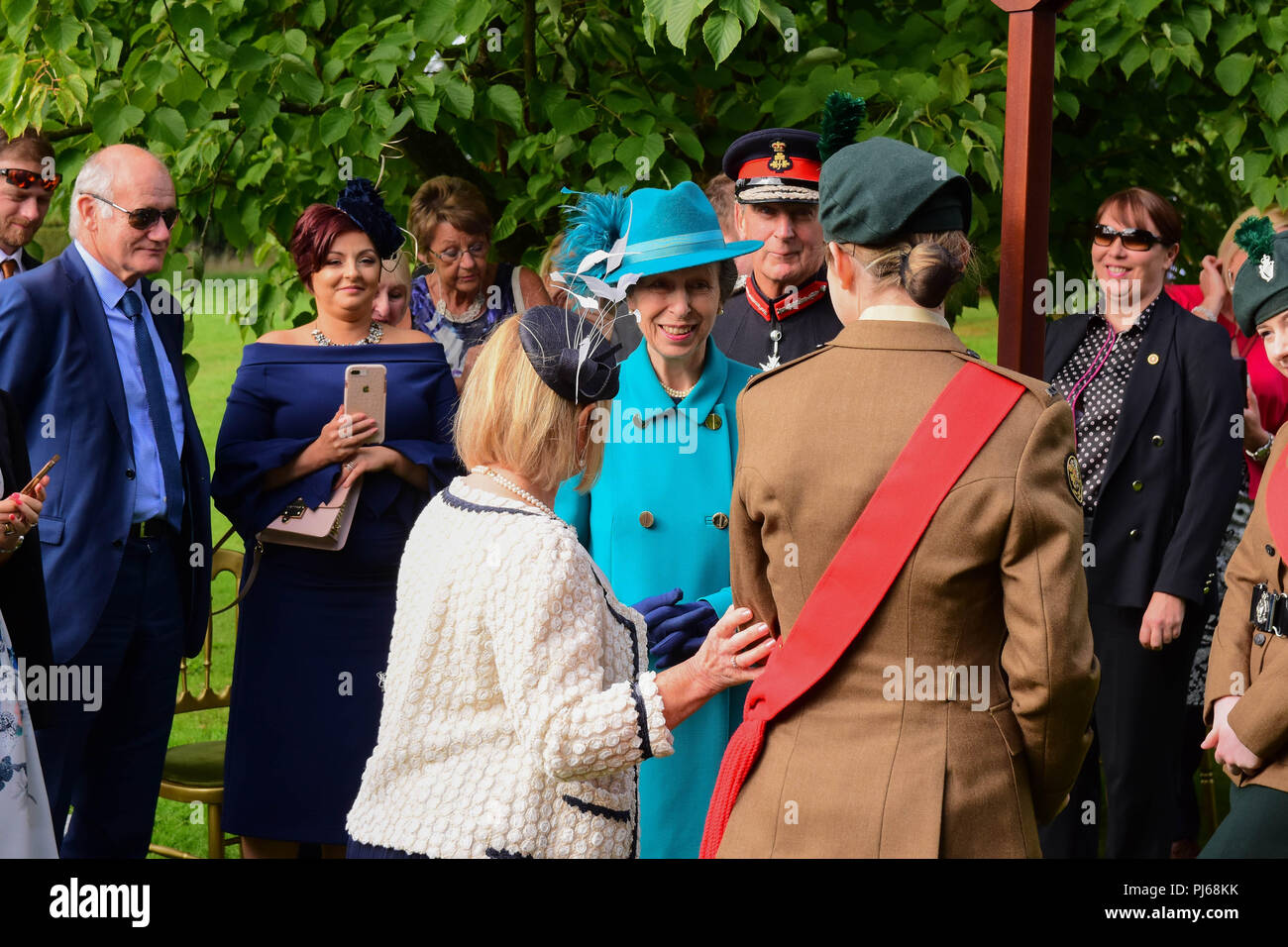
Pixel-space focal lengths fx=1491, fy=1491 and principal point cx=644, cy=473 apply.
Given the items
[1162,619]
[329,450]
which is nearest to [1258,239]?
[1162,619]

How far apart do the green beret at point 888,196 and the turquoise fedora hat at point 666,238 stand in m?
0.93

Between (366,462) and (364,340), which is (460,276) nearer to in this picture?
(364,340)

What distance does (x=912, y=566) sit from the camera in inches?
92.5

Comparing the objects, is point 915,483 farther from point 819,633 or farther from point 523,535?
point 523,535

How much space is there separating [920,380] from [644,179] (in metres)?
2.58

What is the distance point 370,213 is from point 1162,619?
2.73 metres

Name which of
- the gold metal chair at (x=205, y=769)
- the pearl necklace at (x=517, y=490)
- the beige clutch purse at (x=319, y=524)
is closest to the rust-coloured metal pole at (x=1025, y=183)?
the pearl necklace at (x=517, y=490)

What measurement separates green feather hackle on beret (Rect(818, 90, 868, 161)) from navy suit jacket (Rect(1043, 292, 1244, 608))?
7.18ft

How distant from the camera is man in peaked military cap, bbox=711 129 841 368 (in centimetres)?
414

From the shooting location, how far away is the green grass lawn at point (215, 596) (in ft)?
19.6

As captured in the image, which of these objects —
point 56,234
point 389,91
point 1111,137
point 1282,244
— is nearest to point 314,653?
point 389,91

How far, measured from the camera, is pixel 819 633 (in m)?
2.43

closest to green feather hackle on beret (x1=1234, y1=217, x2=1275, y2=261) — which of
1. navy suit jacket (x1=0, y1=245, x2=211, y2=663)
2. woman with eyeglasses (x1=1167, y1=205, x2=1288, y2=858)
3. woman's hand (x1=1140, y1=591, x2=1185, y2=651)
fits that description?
woman's hand (x1=1140, y1=591, x2=1185, y2=651)

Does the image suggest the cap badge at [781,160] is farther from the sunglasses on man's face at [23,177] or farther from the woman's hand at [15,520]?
the sunglasses on man's face at [23,177]
